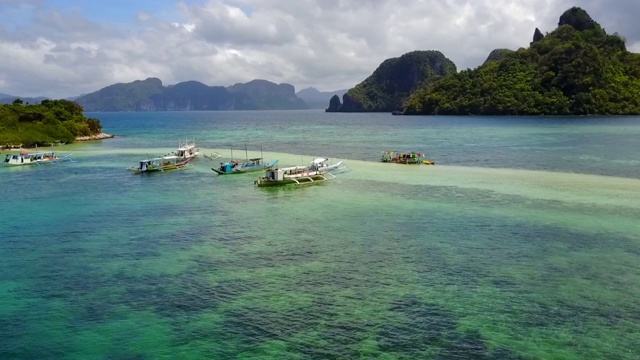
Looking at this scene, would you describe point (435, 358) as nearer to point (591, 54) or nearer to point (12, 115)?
point (12, 115)

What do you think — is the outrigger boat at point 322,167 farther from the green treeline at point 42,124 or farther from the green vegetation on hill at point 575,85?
the green vegetation on hill at point 575,85

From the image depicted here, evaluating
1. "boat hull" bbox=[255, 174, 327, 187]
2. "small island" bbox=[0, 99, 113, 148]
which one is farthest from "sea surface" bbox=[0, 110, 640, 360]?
"small island" bbox=[0, 99, 113, 148]

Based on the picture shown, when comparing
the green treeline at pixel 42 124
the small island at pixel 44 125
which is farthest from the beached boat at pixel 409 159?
the green treeline at pixel 42 124

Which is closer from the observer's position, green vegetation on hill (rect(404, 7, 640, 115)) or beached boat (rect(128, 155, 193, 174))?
beached boat (rect(128, 155, 193, 174))

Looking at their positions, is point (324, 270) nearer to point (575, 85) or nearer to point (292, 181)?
point (292, 181)

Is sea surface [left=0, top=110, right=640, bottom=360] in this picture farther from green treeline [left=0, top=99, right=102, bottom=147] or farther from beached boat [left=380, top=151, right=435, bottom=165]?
green treeline [left=0, top=99, right=102, bottom=147]

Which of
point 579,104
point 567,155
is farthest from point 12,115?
point 579,104
